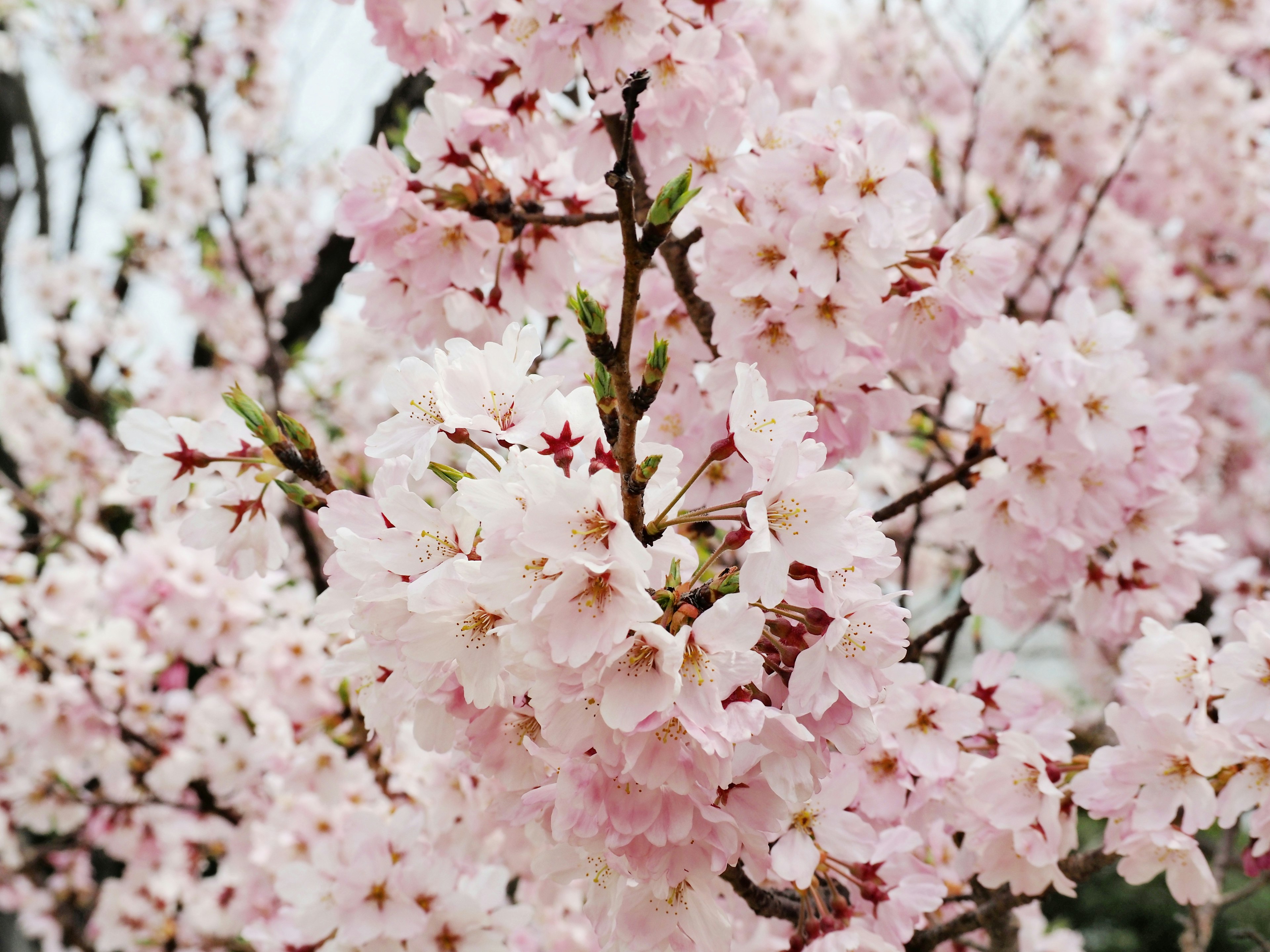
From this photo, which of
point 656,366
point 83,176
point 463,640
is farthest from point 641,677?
point 83,176

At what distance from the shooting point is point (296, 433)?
4.17ft

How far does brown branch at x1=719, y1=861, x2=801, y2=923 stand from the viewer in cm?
127

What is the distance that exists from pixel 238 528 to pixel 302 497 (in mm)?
198

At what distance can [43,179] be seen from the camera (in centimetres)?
746

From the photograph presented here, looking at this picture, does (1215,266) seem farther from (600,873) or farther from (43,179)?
(43,179)

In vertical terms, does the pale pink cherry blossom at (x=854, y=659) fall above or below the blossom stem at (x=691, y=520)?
below

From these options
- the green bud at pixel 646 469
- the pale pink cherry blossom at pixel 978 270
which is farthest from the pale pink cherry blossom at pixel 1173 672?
the green bud at pixel 646 469

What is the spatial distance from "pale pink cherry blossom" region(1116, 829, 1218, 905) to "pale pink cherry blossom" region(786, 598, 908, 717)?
0.71m

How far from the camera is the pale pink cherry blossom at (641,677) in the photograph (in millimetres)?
811

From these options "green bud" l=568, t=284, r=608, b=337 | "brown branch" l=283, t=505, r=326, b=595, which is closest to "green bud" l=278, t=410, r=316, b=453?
"green bud" l=568, t=284, r=608, b=337

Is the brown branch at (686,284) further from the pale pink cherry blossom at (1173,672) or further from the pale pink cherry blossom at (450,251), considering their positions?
the pale pink cherry blossom at (1173,672)

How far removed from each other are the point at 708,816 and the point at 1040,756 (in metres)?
0.76

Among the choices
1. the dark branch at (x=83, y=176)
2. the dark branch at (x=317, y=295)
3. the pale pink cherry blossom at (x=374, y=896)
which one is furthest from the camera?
the dark branch at (x=83, y=176)

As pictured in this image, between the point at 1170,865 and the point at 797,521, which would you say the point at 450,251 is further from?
the point at 1170,865
